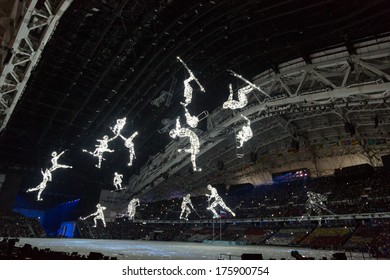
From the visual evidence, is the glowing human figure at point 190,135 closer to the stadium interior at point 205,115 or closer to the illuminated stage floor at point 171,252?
the stadium interior at point 205,115

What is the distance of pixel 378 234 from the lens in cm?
2392

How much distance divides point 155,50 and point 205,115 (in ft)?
34.5

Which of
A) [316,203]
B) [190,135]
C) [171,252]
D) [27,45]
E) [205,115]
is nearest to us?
[27,45]

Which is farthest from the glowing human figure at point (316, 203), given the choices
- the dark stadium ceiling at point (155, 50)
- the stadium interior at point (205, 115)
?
the dark stadium ceiling at point (155, 50)

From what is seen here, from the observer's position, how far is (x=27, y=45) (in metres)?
11.9

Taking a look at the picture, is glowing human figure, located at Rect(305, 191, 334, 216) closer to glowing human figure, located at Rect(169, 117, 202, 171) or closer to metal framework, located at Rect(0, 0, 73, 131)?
glowing human figure, located at Rect(169, 117, 202, 171)

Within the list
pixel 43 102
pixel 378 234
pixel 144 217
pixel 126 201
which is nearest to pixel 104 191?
pixel 126 201

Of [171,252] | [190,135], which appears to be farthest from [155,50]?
[171,252]

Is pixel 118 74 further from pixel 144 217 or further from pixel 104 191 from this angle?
pixel 144 217

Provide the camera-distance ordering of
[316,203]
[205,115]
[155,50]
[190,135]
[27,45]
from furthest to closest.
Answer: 1. [316,203]
2. [205,115]
3. [155,50]
4. [190,135]
5. [27,45]

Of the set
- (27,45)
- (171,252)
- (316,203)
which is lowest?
(171,252)

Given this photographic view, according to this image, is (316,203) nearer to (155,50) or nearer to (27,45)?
(155,50)

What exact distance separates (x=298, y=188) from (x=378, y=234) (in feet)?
46.1

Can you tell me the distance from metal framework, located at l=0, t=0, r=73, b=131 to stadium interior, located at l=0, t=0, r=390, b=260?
2.7 inches
